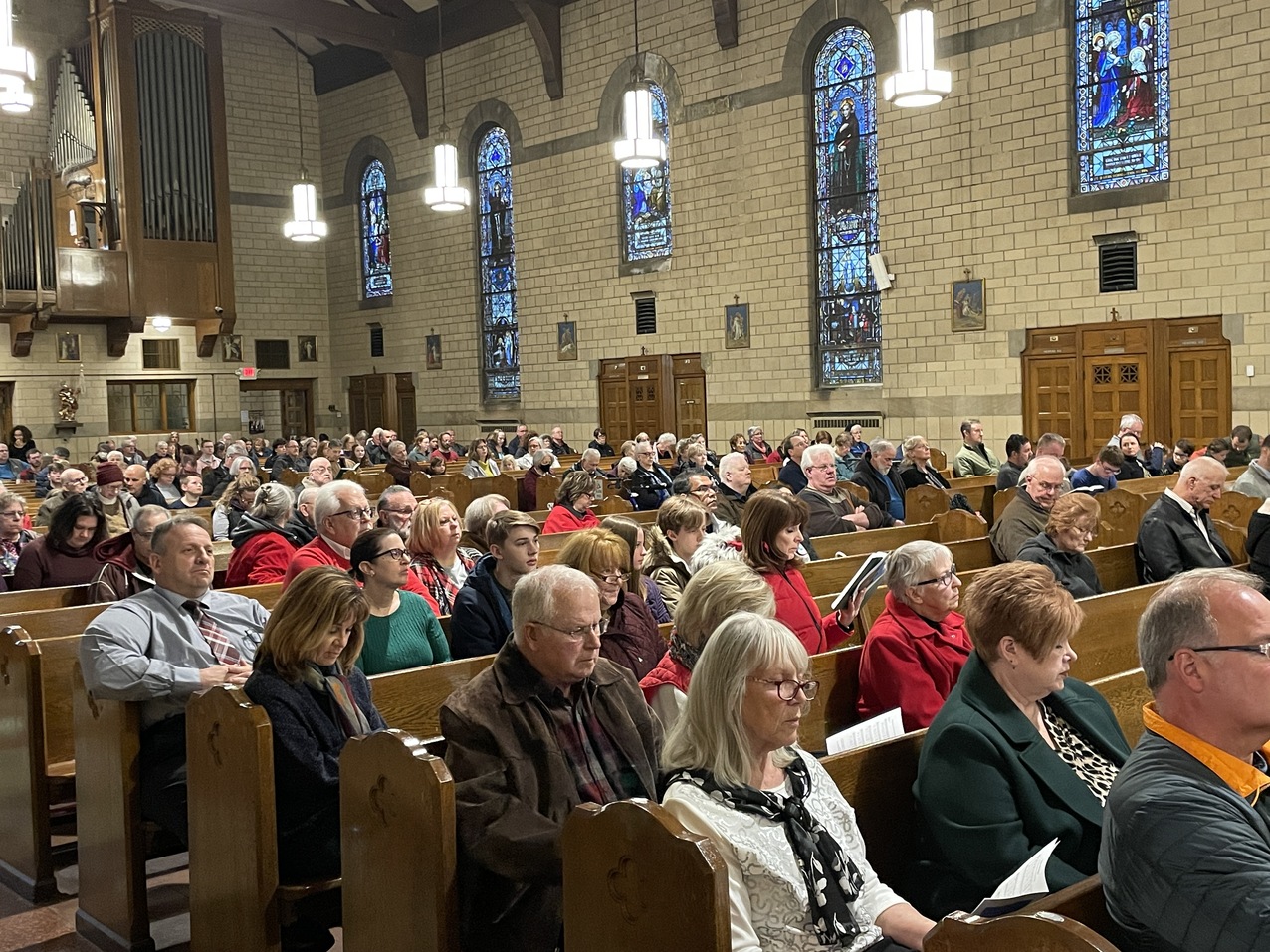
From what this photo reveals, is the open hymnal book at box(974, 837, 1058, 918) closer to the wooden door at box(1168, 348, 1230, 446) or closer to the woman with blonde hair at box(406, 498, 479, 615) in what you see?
the woman with blonde hair at box(406, 498, 479, 615)

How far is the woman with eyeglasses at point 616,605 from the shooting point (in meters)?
3.56

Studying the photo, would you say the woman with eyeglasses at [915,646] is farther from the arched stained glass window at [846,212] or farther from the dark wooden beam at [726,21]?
the dark wooden beam at [726,21]

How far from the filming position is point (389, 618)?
3.79 metres

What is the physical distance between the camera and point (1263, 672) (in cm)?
182

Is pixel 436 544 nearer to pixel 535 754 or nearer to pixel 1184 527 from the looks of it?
pixel 535 754

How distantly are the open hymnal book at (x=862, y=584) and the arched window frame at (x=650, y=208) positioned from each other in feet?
43.5

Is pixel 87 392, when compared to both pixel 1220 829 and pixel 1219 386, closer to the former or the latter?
pixel 1219 386

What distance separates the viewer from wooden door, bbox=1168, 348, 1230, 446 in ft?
39.7

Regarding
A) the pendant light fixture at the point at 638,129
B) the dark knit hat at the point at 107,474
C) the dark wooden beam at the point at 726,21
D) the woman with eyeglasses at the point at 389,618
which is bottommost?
the woman with eyeglasses at the point at 389,618

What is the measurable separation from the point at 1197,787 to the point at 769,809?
0.73 m

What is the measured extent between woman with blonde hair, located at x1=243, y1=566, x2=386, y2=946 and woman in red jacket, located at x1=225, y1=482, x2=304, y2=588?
2.40 meters

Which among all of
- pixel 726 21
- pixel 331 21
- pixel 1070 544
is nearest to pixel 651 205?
pixel 726 21

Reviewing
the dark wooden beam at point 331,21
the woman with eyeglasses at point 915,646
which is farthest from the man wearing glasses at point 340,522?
the dark wooden beam at point 331,21

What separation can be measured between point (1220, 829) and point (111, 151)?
63.9 ft
